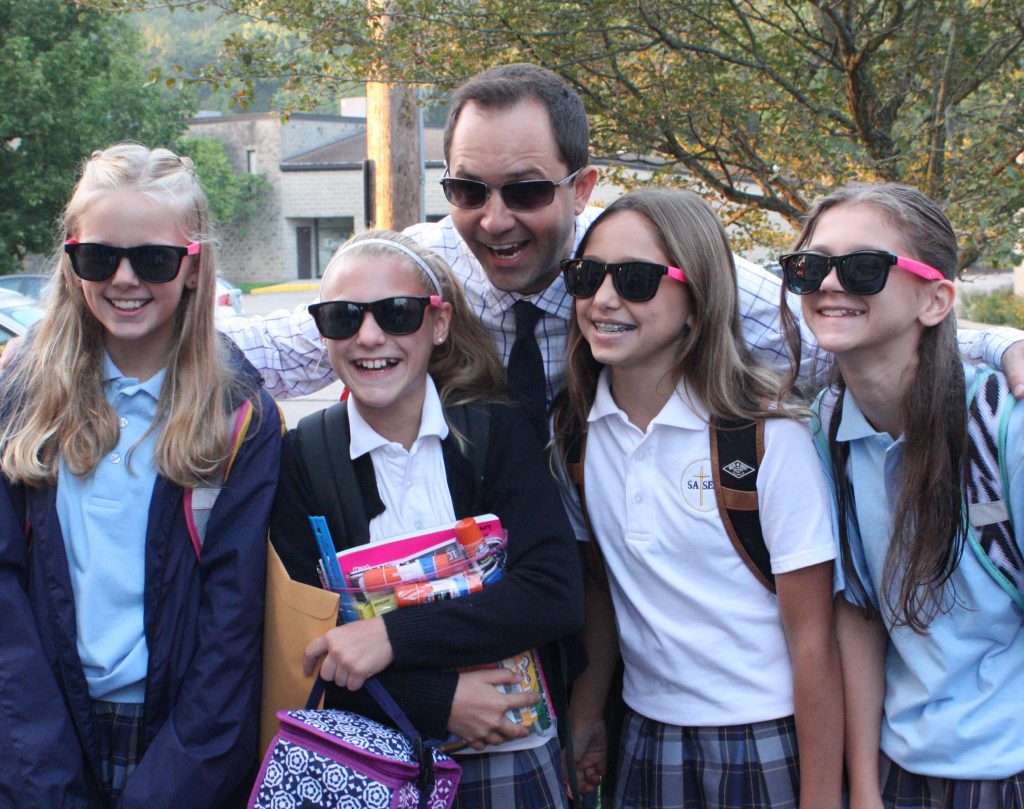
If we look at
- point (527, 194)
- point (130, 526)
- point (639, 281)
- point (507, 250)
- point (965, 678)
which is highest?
point (527, 194)

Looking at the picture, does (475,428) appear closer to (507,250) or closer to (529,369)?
(529,369)

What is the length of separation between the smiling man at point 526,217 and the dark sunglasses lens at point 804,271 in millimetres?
478

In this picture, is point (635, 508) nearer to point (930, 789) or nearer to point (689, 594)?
point (689, 594)

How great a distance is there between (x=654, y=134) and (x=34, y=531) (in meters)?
3.32

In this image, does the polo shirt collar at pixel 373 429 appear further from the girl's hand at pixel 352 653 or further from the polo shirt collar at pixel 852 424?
the polo shirt collar at pixel 852 424

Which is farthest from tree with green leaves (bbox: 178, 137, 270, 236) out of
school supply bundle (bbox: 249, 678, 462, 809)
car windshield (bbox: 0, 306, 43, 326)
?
school supply bundle (bbox: 249, 678, 462, 809)

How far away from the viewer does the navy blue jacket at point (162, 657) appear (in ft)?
7.00

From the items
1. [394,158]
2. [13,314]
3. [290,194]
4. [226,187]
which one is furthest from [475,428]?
[290,194]

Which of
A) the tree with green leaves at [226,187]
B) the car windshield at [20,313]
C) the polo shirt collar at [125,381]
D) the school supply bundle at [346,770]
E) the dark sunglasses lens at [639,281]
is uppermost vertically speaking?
the tree with green leaves at [226,187]

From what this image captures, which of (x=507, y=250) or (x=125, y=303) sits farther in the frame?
(x=507, y=250)

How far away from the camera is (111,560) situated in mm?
2279

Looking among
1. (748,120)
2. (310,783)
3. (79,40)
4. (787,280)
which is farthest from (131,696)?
(79,40)

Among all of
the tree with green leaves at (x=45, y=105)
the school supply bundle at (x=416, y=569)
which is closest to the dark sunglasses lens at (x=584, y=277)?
the school supply bundle at (x=416, y=569)

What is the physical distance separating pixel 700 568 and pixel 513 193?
114 cm
